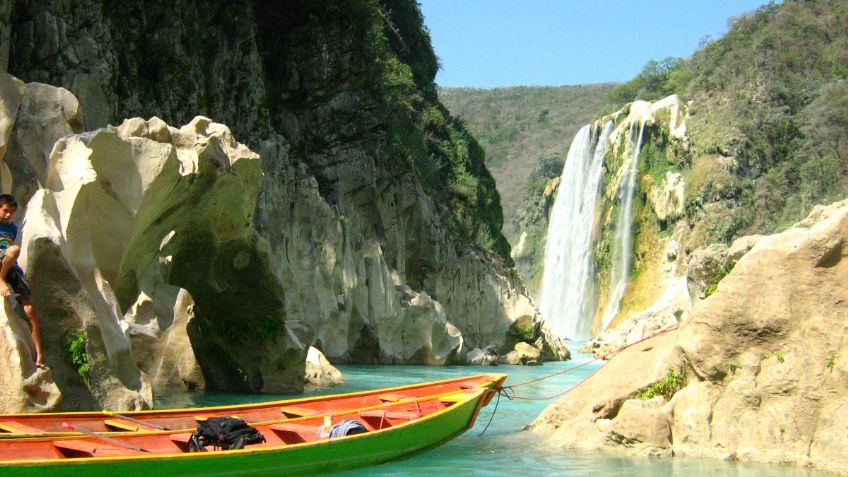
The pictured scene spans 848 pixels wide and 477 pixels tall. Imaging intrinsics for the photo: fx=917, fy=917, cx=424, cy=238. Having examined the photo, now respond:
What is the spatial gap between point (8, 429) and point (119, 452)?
1.09 metres

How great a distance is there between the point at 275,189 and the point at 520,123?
101 m

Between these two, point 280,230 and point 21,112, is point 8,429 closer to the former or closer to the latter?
point 21,112

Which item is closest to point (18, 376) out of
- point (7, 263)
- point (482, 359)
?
point (7, 263)

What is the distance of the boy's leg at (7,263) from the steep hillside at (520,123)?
270 feet

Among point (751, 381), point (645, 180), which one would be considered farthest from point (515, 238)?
point (751, 381)

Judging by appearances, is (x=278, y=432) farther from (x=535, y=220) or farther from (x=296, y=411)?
(x=535, y=220)

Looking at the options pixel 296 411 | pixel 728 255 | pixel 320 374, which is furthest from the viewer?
pixel 320 374

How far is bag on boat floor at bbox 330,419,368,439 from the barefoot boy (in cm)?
329

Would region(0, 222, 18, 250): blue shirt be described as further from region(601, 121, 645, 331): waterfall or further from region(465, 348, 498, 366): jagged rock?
region(601, 121, 645, 331): waterfall

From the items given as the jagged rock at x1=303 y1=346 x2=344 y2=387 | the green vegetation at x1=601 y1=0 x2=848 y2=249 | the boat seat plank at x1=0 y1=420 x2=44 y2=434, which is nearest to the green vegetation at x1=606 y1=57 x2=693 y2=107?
the green vegetation at x1=601 y1=0 x2=848 y2=249

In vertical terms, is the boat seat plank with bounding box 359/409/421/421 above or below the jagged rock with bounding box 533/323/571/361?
above

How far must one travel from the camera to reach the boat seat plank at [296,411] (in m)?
11.7

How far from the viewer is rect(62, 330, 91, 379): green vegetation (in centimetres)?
1079

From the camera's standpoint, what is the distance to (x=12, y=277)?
10.1 meters
